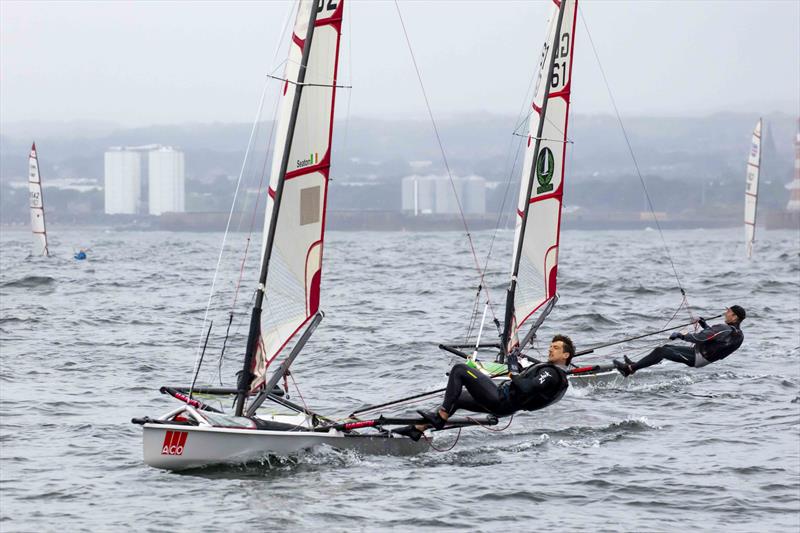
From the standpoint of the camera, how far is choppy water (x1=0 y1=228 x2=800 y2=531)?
35.7 feet

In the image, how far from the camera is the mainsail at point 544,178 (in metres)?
18.6

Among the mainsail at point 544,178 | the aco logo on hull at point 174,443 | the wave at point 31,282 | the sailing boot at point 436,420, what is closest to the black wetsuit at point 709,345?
the mainsail at point 544,178

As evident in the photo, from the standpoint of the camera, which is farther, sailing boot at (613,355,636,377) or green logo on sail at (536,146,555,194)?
green logo on sail at (536,146,555,194)

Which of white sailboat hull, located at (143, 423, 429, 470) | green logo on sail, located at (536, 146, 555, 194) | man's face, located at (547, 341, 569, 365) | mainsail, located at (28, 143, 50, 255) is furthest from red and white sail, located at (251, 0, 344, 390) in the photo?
mainsail, located at (28, 143, 50, 255)

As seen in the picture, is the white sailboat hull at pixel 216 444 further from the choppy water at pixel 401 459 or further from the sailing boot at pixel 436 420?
the sailing boot at pixel 436 420

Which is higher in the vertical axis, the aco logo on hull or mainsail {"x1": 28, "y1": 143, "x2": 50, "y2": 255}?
mainsail {"x1": 28, "y1": 143, "x2": 50, "y2": 255}

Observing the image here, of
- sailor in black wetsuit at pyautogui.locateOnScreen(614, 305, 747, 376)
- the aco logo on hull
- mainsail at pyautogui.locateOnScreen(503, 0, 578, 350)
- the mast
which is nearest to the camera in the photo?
the aco logo on hull

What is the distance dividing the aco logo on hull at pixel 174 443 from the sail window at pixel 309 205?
2547 millimetres

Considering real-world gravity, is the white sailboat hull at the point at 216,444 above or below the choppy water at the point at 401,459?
above

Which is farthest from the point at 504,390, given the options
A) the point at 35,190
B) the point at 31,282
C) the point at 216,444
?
the point at 35,190

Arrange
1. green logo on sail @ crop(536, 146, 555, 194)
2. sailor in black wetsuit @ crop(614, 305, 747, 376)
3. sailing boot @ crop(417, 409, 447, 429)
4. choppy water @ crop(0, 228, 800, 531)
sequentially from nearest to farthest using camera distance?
choppy water @ crop(0, 228, 800, 531) → sailing boot @ crop(417, 409, 447, 429) → sailor in black wetsuit @ crop(614, 305, 747, 376) → green logo on sail @ crop(536, 146, 555, 194)

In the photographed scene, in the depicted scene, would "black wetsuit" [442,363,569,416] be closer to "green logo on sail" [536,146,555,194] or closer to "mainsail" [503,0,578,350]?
"mainsail" [503,0,578,350]

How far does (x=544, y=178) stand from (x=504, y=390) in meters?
7.29

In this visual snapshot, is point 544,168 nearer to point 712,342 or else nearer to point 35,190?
point 712,342
